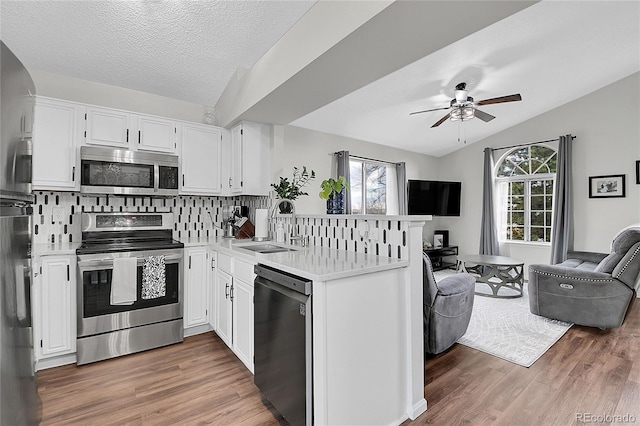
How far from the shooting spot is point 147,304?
9.01 ft

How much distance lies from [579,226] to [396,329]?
535 cm

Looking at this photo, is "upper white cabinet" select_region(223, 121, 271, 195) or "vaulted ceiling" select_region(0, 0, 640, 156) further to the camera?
"upper white cabinet" select_region(223, 121, 271, 195)

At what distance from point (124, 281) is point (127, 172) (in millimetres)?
1060

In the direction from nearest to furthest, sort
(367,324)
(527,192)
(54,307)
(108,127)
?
(367,324), (54,307), (108,127), (527,192)

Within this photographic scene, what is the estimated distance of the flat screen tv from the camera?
642 cm

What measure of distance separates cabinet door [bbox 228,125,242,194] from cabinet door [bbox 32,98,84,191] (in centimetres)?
141

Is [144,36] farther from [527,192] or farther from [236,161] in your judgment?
[527,192]

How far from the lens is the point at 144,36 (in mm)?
2670

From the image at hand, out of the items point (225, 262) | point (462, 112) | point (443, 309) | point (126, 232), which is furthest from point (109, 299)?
point (462, 112)

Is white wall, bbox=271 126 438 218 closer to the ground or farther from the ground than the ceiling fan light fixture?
closer to the ground

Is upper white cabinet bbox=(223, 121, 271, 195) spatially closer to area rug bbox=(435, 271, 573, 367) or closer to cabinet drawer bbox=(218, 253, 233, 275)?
cabinet drawer bbox=(218, 253, 233, 275)

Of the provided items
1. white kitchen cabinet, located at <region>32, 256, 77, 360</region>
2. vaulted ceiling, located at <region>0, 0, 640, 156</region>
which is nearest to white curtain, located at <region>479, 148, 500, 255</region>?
vaulted ceiling, located at <region>0, 0, 640, 156</region>

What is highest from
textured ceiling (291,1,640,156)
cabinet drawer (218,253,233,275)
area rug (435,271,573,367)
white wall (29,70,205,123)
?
textured ceiling (291,1,640,156)

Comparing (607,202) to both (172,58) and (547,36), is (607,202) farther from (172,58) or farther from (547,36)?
(172,58)
